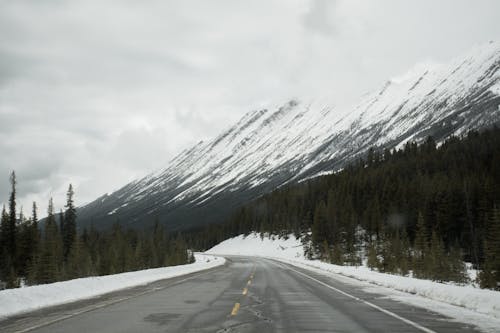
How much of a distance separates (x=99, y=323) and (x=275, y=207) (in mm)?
126783

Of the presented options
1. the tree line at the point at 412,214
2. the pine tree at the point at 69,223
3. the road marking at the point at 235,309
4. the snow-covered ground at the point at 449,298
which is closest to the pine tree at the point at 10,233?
the pine tree at the point at 69,223

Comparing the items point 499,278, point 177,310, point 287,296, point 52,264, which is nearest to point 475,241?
point 499,278

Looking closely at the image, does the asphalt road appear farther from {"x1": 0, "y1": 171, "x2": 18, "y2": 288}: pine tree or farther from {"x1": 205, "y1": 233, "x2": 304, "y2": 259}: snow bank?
{"x1": 205, "y1": 233, "x2": 304, "y2": 259}: snow bank

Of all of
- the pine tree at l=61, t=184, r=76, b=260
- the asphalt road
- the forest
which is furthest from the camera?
the pine tree at l=61, t=184, r=76, b=260

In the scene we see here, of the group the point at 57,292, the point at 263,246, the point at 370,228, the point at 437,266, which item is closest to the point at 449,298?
the point at 57,292

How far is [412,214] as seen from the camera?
8438cm

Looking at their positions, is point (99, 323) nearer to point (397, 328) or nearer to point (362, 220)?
point (397, 328)

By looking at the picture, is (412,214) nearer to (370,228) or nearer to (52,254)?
(370,228)

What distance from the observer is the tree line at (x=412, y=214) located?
4784cm

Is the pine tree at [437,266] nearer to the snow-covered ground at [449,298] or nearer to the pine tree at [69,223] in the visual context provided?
the snow-covered ground at [449,298]

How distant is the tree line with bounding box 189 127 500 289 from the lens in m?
47.8

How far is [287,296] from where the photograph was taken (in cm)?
1644

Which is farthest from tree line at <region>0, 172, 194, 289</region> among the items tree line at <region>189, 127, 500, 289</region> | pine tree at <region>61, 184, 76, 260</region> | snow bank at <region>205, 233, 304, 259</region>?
snow bank at <region>205, 233, 304, 259</region>

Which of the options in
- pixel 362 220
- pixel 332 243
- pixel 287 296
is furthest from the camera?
pixel 362 220
